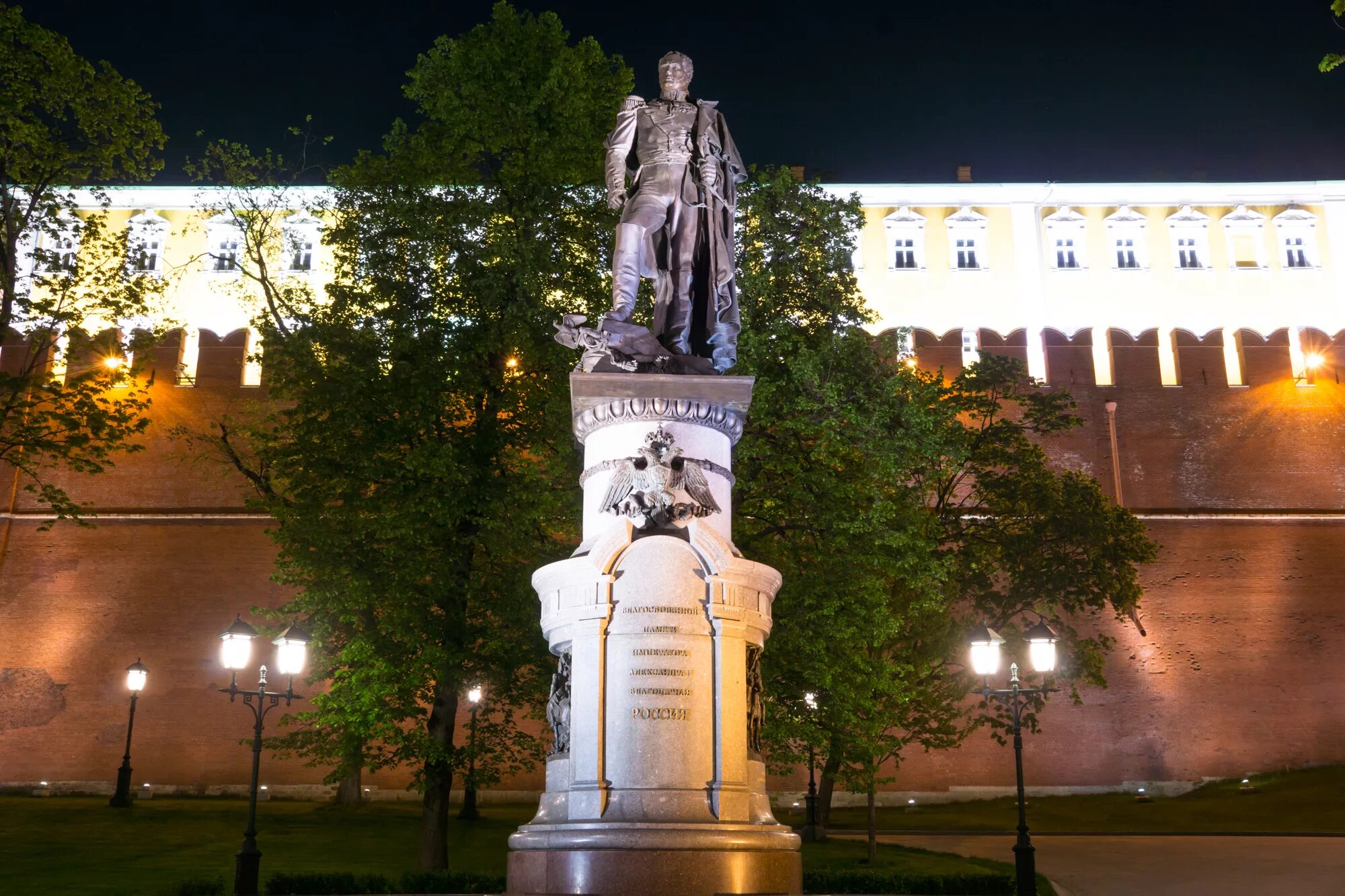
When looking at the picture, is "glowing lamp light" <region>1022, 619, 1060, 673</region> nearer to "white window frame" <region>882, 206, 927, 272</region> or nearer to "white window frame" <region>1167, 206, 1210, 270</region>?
"white window frame" <region>882, 206, 927, 272</region>

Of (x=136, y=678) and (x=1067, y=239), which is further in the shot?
(x=1067, y=239)

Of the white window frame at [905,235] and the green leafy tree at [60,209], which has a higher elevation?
the white window frame at [905,235]

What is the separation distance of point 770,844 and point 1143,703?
2943cm

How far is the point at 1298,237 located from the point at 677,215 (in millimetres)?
43156

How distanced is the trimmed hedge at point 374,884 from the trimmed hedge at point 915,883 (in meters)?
3.73

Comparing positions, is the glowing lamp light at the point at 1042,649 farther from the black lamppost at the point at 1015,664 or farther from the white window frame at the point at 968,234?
the white window frame at the point at 968,234

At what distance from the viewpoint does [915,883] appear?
15.4m

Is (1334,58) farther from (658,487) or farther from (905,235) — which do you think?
(905,235)

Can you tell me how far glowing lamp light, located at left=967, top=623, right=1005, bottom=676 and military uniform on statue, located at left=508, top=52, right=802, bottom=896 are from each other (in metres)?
8.56

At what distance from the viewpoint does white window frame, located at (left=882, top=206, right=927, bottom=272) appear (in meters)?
45.4

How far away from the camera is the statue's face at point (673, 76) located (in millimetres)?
9047

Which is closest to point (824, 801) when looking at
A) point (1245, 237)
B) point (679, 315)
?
point (679, 315)

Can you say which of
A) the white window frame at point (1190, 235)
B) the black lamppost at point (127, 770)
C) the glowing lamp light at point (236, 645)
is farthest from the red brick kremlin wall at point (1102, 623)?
the glowing lamp light at point (236, 645)

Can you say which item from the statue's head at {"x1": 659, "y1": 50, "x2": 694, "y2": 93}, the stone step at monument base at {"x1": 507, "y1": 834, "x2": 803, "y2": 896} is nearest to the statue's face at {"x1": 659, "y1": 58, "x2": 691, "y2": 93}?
the statue's head at {"x1": 659, "y1": 50, "x2": 694, "y2": 93}
